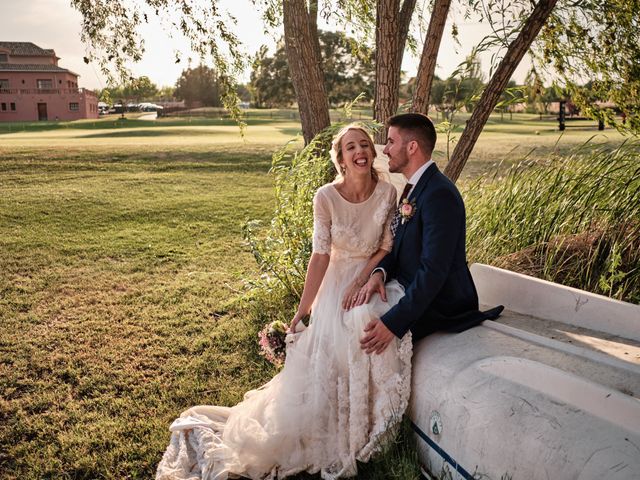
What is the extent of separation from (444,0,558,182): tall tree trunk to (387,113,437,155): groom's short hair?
6.73 ft

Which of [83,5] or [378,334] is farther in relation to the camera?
[83,5]

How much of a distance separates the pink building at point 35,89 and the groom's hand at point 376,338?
61457 millimetres

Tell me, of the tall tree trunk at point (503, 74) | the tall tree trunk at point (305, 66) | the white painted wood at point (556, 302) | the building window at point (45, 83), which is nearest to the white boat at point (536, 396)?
the white painted wood at point (556, 302)

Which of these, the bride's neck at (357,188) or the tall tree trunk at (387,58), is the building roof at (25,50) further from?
the bride's neck at (357,188)

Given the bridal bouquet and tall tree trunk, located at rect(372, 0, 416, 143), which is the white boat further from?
tall tree trunk, located at rect(372, 0, 416, 143)

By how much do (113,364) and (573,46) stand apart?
552cm

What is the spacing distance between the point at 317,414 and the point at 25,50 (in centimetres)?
6812

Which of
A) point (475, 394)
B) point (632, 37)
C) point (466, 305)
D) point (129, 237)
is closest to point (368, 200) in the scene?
point (466, 305)

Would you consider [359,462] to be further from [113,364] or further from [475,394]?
[113,364]

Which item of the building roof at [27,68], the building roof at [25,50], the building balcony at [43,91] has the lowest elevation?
the building balcony at [43,91]

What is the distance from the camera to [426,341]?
316 centimetres

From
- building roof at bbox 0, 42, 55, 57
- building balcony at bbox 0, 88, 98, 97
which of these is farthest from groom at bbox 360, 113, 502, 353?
building roof at bbox 0, 42, 55, 57

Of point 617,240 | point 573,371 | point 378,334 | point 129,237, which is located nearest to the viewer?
point 573,371

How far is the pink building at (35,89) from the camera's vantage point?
56534 millimetres
